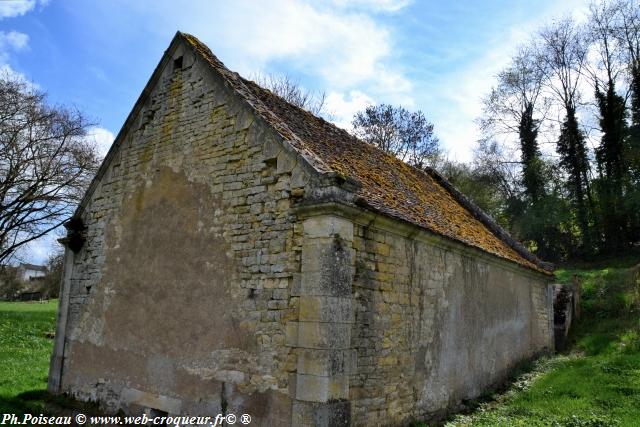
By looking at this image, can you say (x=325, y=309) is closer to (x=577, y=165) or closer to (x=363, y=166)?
(x=363, y=166)

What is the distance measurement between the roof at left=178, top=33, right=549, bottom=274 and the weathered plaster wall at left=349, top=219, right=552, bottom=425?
0.50 metres

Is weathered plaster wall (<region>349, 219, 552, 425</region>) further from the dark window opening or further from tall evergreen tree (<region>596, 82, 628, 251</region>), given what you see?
tall evergreen tree (<region>596, 82, 628, 251</region>)

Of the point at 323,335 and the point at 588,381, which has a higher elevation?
the point at 323,335

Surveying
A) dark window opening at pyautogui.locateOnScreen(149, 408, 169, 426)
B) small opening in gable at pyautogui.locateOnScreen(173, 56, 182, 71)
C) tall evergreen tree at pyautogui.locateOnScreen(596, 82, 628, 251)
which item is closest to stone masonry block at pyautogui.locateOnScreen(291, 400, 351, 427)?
dark window opening at pyautogui.locateOnScreen(149, 408, 169, 426)

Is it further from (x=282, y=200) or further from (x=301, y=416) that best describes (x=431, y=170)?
(x=301, y=416)

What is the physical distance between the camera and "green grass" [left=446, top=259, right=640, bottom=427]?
8297 mm

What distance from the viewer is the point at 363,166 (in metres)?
9.61

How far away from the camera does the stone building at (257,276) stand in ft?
20.9

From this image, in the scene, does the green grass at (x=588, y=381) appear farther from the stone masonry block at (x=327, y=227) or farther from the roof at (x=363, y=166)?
the stone masonry block at (x=327, y=227)

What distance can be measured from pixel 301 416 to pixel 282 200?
9.33 feet

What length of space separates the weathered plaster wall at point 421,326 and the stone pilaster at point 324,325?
0.29 m

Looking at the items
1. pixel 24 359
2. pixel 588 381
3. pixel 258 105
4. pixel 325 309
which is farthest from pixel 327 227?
pixel 24 359

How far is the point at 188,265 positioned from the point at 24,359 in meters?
9.59

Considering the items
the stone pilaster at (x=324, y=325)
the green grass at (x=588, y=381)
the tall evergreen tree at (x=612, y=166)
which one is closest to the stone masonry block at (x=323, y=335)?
the stone pilaster at (x=324, y=325)
